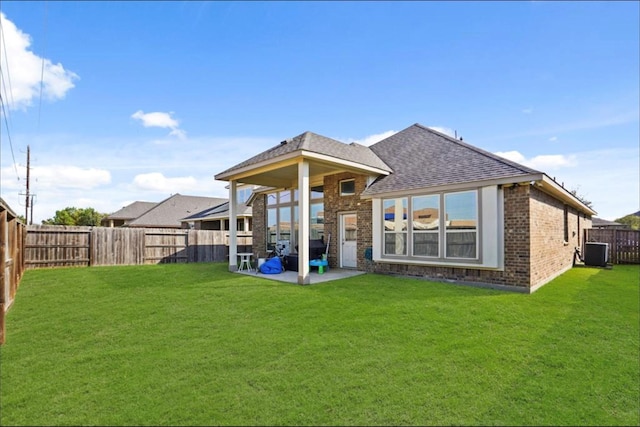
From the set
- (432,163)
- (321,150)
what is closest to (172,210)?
(321,150)

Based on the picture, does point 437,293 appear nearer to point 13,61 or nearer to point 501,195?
point 501,195

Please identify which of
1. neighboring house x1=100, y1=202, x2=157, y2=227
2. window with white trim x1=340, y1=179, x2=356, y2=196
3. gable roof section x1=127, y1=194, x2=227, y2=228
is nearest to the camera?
window with white trim x1=340, y1=179, x2=356, y2=196

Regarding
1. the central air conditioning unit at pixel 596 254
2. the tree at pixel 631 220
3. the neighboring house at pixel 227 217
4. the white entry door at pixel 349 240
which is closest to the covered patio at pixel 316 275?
the white entry door at pixel 349 240

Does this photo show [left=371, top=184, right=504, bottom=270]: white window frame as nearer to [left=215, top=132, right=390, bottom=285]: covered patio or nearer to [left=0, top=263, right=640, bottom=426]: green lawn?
[left=0, top=263, right=640, bottom=426]: green lawn

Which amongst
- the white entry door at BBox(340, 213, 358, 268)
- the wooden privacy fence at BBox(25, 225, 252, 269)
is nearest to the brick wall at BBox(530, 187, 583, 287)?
the white entry door at BBox(340, 213, 358, 268)

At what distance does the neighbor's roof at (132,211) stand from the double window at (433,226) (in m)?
33.8

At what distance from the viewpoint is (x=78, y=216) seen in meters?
41.9

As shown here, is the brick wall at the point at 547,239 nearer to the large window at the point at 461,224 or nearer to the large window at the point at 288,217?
the large window at the point at 461,224

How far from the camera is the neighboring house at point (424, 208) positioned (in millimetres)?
7613

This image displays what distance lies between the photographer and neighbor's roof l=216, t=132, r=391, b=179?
8984 millimetres

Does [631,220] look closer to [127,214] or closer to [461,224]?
[461,224]

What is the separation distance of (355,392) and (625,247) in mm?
17997

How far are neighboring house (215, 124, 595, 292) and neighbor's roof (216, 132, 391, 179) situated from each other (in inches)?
2.5

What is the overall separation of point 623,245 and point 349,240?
1369 centimetres
